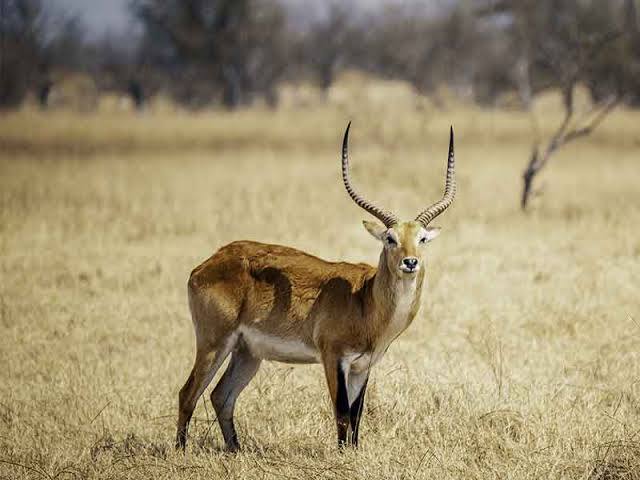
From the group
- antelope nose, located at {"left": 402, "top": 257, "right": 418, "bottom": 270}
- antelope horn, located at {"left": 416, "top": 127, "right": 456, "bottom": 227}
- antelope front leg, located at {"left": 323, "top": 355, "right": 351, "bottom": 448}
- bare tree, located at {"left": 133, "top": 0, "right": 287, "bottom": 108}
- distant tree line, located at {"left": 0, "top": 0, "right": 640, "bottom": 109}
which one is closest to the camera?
antelope nose, located at {"left": 402, "top": 257, "right": 418, "bottom": 270}

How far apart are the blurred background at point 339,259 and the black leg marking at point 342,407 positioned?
0.17 meters

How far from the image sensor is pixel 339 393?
6.01 m

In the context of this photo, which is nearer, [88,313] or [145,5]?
[88,313]

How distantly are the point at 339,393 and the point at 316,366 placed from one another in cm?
215

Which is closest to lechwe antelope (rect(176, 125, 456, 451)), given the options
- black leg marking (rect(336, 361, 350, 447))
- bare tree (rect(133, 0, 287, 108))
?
black leg marking (rect(336, 361, 350, 447))

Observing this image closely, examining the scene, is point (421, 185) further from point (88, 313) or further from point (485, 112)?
point (485, 112)

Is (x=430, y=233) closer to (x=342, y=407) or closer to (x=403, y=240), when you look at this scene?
(x=403, y=240)

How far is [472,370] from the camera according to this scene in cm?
778

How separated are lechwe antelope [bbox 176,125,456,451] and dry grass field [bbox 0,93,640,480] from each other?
376 mm

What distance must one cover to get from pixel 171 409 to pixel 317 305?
1.55m

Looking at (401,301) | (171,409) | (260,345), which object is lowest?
(171,409)

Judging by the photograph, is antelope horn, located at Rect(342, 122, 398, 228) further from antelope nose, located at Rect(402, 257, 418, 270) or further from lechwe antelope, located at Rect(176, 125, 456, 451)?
antelope nose, located at Rect(402, 257, 418, 270)

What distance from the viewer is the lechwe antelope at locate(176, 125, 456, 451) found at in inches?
238

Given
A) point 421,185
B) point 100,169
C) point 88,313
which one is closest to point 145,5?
point 100,169
